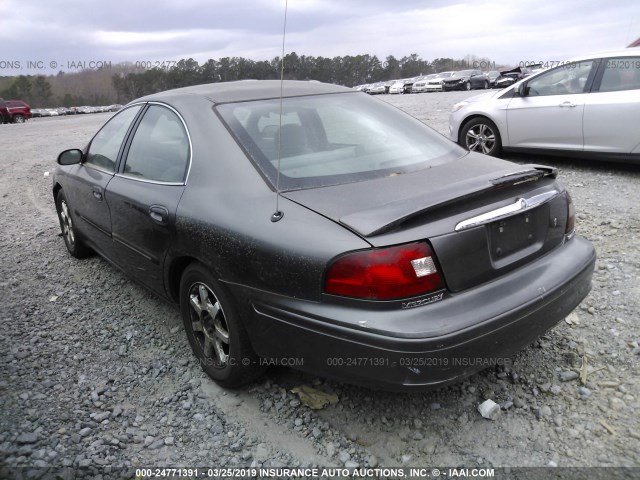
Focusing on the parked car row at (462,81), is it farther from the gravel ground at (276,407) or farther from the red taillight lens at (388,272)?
the red taillight lens at (388,272)

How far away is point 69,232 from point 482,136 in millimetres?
5436

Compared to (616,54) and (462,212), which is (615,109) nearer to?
(616,54)

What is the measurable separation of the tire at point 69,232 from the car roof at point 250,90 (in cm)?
167

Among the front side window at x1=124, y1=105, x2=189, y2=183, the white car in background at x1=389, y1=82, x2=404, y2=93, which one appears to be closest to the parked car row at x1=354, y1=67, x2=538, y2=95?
the white car in background at x1=389, y1=82, x2=404, y2=93

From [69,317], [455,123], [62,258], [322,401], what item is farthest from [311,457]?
[455,123]

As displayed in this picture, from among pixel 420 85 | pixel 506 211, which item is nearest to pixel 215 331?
pixel 506 211

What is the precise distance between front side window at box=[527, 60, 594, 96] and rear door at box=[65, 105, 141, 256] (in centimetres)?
533

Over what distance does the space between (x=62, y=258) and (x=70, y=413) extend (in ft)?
8.60

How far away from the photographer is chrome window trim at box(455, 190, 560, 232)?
213 cm

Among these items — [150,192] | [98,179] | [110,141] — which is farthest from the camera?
[110,141]

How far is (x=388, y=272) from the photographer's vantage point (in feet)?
6.62

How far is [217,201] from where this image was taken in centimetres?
255

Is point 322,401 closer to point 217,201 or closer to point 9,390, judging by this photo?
point 217,201

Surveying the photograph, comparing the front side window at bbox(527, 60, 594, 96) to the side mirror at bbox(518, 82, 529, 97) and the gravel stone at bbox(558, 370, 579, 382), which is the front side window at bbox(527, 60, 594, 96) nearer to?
the side mirror at bbox(518, 82, 529, 97)
